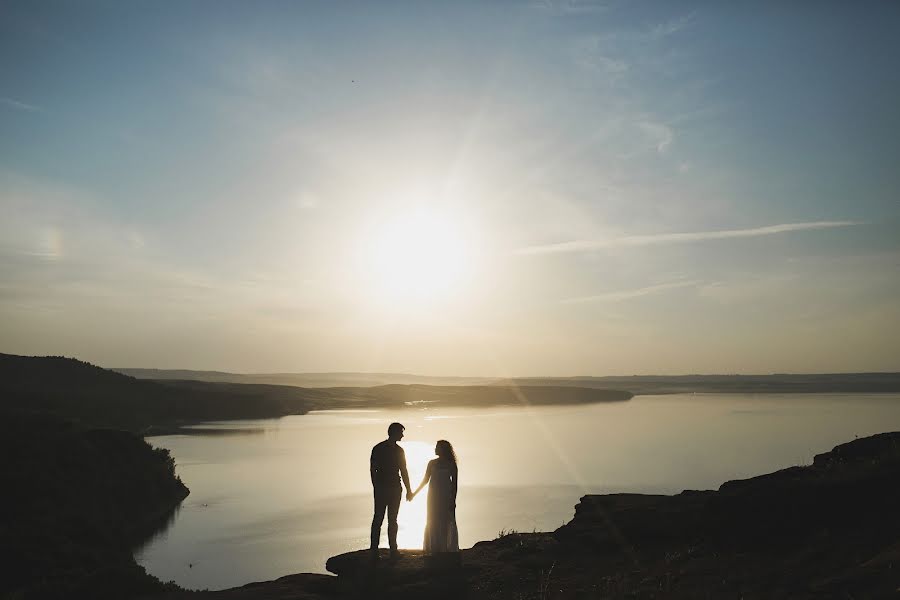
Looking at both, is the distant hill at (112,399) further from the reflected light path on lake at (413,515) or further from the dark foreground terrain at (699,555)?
the dark foreground terrain at (699,555)

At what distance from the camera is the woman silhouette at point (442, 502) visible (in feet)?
48.2

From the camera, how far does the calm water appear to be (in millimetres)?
32594

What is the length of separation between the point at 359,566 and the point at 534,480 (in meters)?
39.0

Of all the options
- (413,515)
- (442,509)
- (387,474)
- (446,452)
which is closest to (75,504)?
(413,515)

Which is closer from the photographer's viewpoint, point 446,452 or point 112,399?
point 446,452

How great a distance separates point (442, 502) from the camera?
48.1 feet

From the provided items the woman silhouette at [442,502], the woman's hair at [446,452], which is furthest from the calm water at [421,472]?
the woman's hair at [446,452]

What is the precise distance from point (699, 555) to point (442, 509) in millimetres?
5488

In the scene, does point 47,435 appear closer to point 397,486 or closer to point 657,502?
point 397,486

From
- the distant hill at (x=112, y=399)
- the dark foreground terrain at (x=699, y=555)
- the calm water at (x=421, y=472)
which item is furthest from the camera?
the distant hill at (x=112, y=399)

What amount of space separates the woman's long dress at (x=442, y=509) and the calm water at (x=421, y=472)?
8.89 meters

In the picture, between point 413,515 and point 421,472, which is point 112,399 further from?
point 413,515

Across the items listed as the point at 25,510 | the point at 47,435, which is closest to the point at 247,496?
the point at 47,435

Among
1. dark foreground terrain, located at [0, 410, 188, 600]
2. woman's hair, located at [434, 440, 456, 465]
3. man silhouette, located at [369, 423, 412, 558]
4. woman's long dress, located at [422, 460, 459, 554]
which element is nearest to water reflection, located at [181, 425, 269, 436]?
dark foreground terrain, located at [0, 410, 188, 600]
